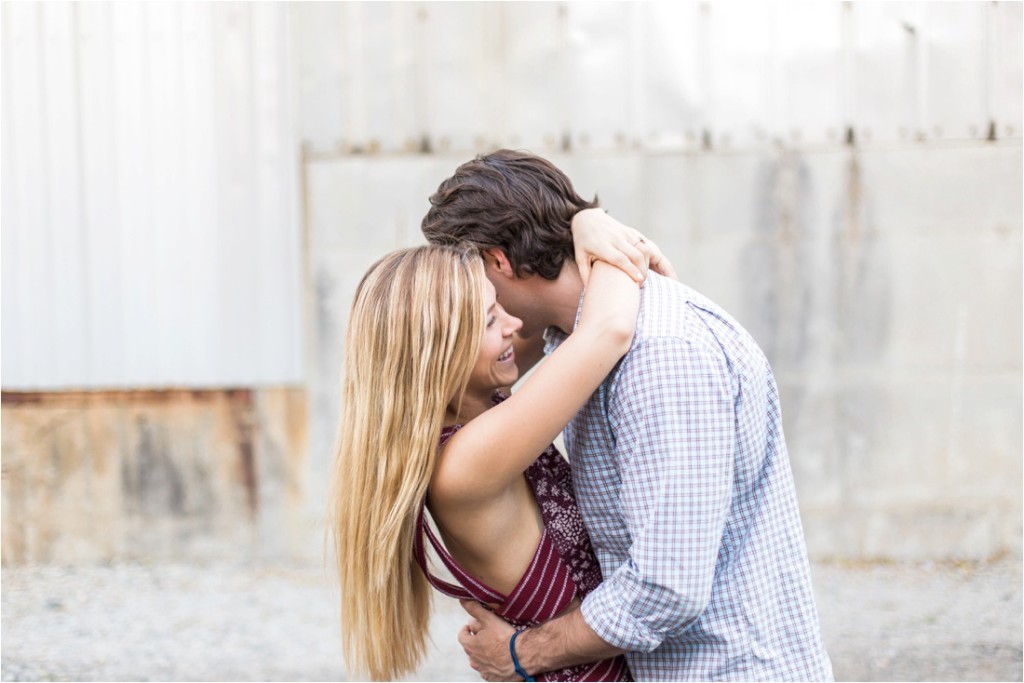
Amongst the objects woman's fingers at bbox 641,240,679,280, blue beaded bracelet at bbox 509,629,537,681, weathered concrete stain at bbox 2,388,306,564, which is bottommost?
weathered concrete stain at bbox 2,388,306,564

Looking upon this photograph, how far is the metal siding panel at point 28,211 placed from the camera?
5.09 meters

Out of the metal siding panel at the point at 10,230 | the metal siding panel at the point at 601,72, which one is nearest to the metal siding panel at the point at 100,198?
the metal siding panel at the point at 10,230

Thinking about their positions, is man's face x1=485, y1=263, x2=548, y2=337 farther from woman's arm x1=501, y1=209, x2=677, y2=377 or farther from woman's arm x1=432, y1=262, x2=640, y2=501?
woman's arm x1=432, y1=262, x2=640, y2=501

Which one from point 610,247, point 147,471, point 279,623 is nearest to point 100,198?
point 147,471

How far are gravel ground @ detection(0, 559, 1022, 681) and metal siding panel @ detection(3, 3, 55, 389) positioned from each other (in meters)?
1.13

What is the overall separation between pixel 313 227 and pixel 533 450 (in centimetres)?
349


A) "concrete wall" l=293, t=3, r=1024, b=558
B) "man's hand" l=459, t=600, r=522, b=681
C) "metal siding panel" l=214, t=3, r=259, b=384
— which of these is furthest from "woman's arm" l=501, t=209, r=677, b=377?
"metal siding panel" l=214, t=3, r=259, b=384

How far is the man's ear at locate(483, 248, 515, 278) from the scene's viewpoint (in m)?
2.21

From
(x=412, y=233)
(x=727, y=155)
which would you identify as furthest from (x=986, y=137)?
(x=412, y=233)

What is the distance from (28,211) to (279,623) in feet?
8.47

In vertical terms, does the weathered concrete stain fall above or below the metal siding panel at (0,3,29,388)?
below

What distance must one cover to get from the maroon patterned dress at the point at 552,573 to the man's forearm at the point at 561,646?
35mm

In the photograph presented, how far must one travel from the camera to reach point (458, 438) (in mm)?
1846

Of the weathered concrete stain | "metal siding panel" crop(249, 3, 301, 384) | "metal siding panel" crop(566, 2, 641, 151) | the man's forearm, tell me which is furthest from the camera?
the weathered concrete stain
